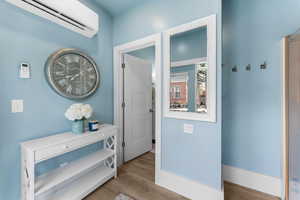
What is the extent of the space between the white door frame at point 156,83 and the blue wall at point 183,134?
3.6 inches

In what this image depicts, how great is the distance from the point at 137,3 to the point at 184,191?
2.79 meters

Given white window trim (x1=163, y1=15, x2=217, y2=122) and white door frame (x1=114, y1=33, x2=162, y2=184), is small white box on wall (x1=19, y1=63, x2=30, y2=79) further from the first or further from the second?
white window trim (x1=163, y1=15, x2=217, y2=122)

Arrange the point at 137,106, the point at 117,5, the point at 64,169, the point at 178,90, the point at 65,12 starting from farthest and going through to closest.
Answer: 1. the point at 137,106
2. the point at 117,5
3. the point at 178,90
4. the point at 64,169
5. the point at 65,12

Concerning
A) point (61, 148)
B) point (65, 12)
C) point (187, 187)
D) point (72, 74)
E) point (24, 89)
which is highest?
point (65, 12)

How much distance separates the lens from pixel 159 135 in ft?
6.09

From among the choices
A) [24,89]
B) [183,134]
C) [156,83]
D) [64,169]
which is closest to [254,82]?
[183,134]

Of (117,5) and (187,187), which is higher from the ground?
(117,5)

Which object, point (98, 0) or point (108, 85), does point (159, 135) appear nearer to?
point (108, 85)

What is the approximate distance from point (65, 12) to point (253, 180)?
3.12m

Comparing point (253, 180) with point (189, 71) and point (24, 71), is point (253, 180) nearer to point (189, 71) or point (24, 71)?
point (189, 71)

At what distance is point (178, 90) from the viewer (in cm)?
179

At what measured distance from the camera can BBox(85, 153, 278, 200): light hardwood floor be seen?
1.60m

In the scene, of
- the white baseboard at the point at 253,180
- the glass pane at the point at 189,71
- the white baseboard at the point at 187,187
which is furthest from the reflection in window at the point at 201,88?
the white baseboard at the point at 253,180

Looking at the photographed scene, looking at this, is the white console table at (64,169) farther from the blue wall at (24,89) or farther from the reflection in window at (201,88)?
the reflection in window at (201,88)
